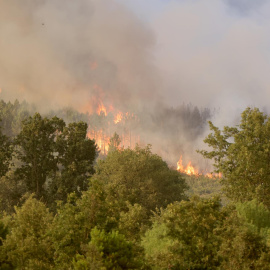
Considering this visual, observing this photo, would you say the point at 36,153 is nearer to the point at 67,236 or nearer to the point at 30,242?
the point at 30,242

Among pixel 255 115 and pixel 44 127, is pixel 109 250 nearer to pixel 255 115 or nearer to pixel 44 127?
pixel 255 115

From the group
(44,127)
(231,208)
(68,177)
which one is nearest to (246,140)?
(231,208)

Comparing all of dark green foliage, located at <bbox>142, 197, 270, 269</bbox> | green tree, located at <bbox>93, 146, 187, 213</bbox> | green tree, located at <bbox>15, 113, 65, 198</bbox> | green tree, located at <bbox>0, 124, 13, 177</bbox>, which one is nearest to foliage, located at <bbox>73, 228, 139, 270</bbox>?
dark green foliage, located at <bbox>142, 197, 270, 269</bbox>

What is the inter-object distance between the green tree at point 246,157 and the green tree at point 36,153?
37.4 m

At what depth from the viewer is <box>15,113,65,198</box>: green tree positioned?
258 ft

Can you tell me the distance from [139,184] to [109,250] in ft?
178

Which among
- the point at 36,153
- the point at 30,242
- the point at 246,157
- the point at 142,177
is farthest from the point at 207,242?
the point at 36,153

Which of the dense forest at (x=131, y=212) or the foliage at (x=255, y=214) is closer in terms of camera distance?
the dense forest at (x=131, y=212)

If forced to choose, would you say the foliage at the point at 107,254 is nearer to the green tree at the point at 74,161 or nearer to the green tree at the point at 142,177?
the green tree at the point at 142,177

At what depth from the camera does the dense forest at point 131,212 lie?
28734mm

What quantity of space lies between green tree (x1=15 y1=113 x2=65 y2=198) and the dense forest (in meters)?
0.23

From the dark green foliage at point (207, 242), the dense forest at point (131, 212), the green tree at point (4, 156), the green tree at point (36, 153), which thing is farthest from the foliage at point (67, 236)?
the green tree at point (36, 153)

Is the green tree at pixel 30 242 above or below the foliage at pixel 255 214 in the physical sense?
below

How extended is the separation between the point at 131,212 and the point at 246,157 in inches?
810
